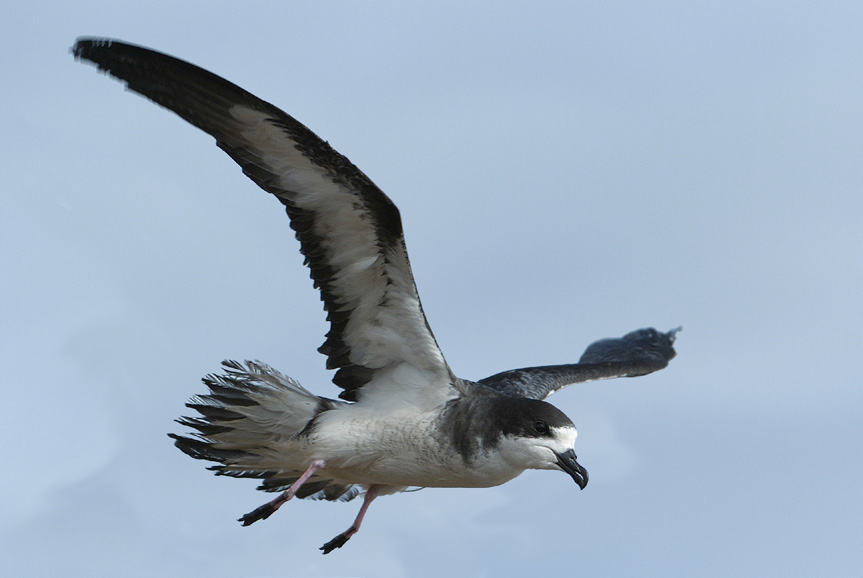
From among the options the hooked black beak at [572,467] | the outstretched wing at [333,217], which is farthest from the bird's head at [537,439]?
the outstretched wing at [333,217]

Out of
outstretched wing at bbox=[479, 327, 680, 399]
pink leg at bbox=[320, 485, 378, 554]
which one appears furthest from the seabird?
outstretched wing at bbox=[479, 327, 680, 399]

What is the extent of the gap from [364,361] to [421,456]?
1.08 m

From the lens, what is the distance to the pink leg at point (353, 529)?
40.5ft

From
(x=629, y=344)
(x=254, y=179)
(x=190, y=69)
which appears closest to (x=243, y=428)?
(x=254, y=179)

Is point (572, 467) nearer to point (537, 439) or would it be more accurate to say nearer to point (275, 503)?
point (537, 439)

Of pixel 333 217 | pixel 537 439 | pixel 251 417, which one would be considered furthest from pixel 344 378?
pixel 537 439

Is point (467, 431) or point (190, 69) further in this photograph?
point (467, 431)

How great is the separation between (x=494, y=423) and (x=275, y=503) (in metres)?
2.08

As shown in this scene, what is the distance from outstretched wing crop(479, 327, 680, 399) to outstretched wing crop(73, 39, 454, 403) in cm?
178

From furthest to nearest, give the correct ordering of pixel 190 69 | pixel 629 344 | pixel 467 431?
pixel 629 344 → pixel 467 431 → pixel 190 69

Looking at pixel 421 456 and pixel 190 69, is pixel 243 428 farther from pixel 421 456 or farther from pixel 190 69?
pixel 190 69

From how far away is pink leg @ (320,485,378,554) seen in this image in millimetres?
12344

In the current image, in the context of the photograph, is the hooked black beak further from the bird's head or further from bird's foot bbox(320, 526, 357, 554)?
bird's foot bbox(320, 526, 357, 554)

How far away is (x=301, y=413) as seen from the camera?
11.6 m
